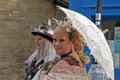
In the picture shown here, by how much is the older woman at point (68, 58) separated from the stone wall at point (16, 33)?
624cm

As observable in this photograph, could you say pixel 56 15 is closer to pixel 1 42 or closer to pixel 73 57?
pixel 1 42

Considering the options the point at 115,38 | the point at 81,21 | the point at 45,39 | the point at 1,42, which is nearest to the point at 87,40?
the point at 81,21

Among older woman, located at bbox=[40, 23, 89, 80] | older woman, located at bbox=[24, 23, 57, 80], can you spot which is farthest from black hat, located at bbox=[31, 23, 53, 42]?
older woman, located at bbox=[40, 23, 89, 80]

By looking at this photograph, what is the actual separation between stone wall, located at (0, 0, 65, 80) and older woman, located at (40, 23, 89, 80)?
6.24 meters

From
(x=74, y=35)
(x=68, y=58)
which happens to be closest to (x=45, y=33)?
(x=74, y=35)

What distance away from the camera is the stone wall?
10.0 meters

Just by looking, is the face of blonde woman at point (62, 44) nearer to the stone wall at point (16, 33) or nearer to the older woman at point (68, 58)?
the older woman at point (68, 58)

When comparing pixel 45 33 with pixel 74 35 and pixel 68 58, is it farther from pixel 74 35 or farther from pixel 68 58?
pixel 68 58

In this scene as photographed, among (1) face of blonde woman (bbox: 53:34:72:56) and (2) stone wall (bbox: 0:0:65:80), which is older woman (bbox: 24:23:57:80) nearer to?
(1) face of blonde woman (bbox: 53:34:72:56)

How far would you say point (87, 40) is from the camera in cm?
393

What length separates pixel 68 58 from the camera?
373 cm

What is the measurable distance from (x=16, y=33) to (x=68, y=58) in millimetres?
6566

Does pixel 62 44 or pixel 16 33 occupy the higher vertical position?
pixel 62 44

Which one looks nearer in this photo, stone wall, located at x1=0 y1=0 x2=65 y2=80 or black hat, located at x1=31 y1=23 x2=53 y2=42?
black hat, located at x1=31 y1=23 x2=53 y2=42
